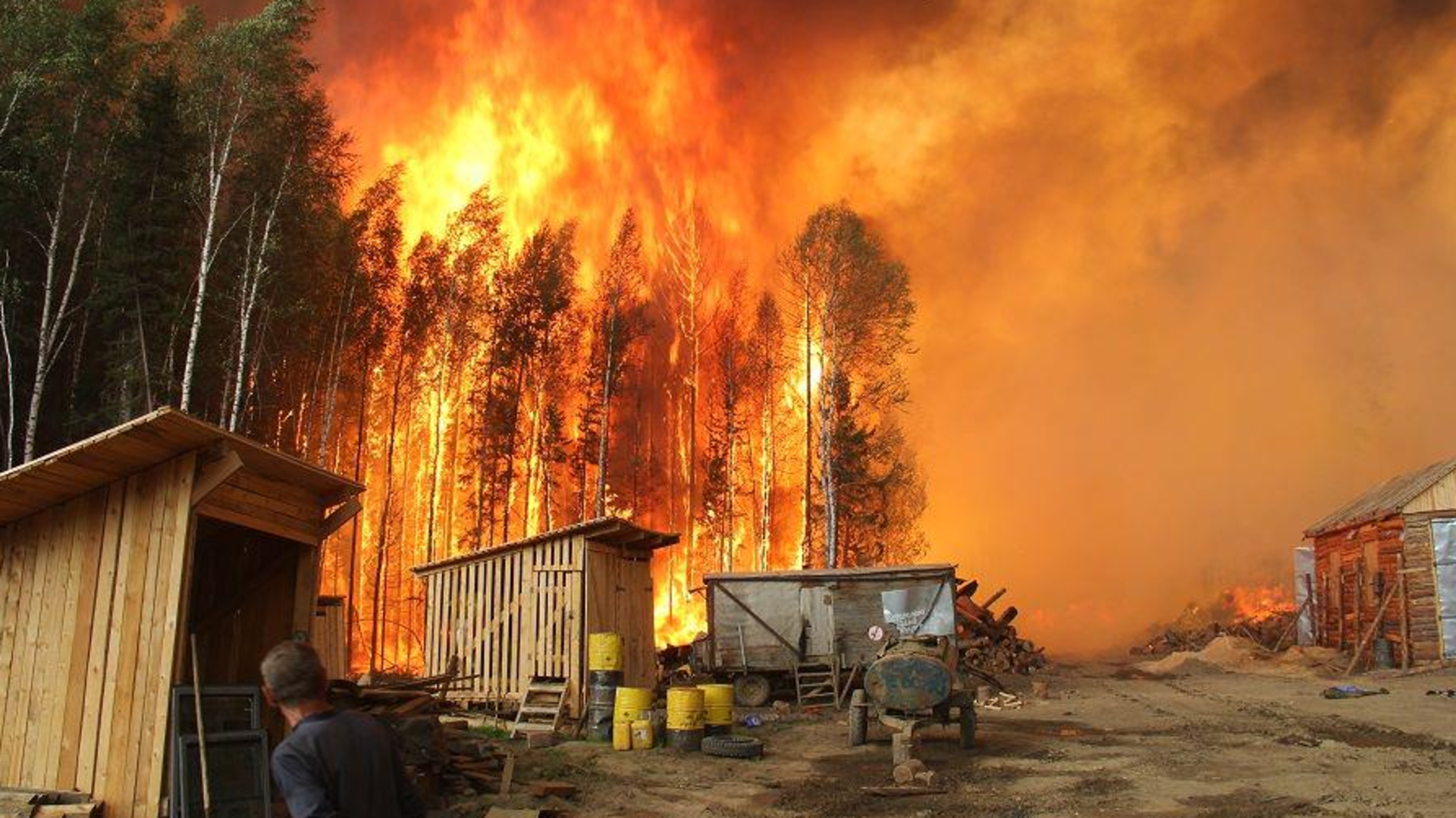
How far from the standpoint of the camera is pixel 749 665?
2262 cm

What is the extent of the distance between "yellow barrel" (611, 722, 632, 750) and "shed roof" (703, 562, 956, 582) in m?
7.09

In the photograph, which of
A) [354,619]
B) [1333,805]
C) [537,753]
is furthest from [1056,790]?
[354,619]

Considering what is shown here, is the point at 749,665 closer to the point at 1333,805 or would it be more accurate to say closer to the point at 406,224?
the point at 1333,805

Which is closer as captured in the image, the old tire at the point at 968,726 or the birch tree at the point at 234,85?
the old tire at the point at 968,726

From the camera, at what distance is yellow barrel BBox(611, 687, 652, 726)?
15.8 meters

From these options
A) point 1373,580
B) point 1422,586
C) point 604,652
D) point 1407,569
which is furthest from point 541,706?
point 1373,580

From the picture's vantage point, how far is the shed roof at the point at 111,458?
7707mm

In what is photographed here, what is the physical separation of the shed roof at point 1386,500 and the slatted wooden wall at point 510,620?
24.7m

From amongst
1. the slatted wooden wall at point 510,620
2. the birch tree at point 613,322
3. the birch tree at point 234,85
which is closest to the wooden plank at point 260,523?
the slatted wooden wall at point 510,620

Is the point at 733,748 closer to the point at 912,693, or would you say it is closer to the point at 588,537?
the point at 912,693

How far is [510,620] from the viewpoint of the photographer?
1858 centimetres

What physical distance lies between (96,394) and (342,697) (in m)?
19.2

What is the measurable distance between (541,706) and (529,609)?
1862 mm

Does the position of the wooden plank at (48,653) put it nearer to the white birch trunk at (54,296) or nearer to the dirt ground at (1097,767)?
the dirt ground at (1097,767)
